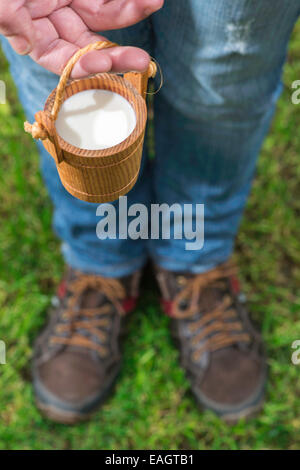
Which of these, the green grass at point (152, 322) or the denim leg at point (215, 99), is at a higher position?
the denim leg at point (215, 99)

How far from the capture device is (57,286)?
152 centimetres

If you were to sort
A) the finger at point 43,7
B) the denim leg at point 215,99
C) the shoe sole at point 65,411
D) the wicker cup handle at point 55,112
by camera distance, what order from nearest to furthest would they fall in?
the wicker cup handle at point 55,112 < the finger at point 43,7 < the denim leg at point 215,99 < the shoe sole at point 65,411

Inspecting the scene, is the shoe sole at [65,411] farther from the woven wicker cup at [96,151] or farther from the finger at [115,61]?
the finger at [115,61]

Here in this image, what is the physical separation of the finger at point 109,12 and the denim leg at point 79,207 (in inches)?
6.5

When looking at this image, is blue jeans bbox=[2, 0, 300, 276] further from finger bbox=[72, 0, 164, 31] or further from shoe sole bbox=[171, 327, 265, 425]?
shoe sole bbox=[171, 327, 265, 425]

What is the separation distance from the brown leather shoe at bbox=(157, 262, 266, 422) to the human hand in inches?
33.3

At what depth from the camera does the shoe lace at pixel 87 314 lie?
136 cm


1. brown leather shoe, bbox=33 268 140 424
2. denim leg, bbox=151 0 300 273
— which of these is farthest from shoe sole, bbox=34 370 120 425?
denim leg, bbox=151 0 300 273

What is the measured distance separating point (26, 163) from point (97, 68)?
1.19 metres

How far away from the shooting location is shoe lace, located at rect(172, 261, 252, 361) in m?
1.35

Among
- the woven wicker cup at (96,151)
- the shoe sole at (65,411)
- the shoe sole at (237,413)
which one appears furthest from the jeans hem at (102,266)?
the woven wicker cup at (96,151)

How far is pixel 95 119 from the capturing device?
56 centimetres
